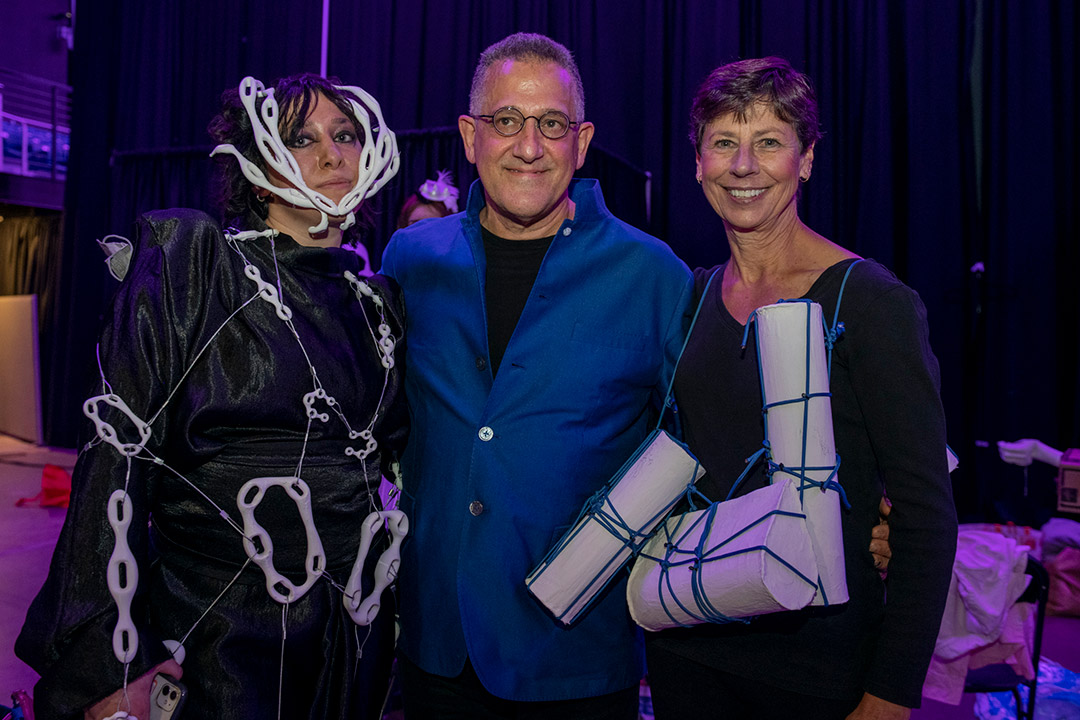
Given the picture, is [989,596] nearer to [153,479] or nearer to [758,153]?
[758,153]

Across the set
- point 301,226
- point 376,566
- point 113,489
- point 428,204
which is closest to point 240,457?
point 113,489

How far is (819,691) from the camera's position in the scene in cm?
127

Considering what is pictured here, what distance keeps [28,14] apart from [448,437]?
37.5ft

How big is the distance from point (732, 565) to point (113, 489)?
0.90 m

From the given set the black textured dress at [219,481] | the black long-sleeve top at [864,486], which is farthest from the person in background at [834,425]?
the black textured dress at [219,481]

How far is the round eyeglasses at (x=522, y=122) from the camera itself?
1615mm

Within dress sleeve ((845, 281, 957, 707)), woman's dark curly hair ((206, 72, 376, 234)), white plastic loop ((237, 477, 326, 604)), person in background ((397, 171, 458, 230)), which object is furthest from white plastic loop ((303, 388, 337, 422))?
person in background ((397, 171, 458, 230))

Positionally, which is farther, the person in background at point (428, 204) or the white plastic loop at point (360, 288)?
the person in background at point (428, 204)

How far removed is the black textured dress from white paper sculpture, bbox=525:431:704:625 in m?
0.34

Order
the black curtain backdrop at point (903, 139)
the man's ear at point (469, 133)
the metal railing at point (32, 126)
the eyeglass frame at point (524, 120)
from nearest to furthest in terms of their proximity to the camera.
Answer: the eyeglass frame at point (524, 120)
the man's ear at point (469, 133)
the black curtain backdrop at point (903, 139)
the metal railing at point (32, 126)

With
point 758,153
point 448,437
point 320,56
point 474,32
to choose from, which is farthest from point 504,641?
point 320,56

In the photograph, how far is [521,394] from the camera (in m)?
1.49

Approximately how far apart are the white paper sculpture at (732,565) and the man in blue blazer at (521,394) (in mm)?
220

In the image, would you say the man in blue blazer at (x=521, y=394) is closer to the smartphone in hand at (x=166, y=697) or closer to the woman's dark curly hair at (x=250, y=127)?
the woman's dark curly hair at (x=250, y=127)
